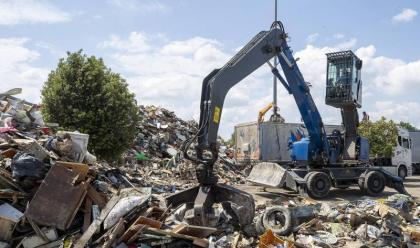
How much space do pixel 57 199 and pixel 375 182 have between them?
33.8 feet

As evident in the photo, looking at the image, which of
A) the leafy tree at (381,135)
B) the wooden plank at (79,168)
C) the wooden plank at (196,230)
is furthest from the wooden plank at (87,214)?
the leafy tree at (381,135)

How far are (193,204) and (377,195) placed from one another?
8.38 metres

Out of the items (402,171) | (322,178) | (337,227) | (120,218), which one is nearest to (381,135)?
(402,171)

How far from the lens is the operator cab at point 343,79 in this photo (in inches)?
565

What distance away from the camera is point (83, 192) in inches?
298

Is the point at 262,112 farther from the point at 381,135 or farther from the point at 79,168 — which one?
the point at 79,168

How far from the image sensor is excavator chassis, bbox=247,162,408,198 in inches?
531

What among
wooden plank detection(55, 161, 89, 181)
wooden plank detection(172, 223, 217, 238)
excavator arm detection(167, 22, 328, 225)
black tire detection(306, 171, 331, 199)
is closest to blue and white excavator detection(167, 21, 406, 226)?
black tire detection(306, 171, 331, 199)

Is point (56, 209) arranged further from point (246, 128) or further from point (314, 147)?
point (246, 128)

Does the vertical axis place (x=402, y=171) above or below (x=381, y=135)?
below

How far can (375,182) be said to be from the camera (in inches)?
557

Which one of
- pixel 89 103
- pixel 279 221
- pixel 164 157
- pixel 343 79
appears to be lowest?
pixel 279 221

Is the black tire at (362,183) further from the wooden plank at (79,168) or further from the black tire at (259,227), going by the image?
the wooden plank at (79,168)

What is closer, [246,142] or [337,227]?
[337,227]
